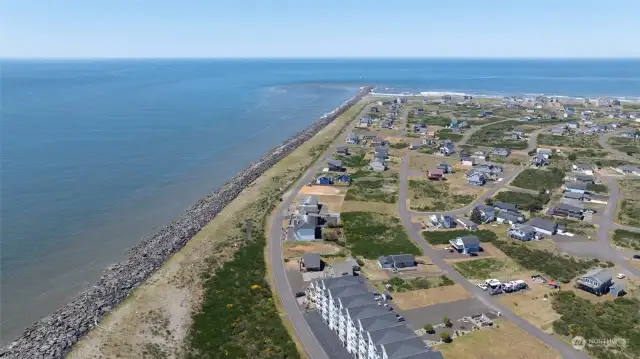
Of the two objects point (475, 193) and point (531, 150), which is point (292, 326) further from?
point (531, 150)

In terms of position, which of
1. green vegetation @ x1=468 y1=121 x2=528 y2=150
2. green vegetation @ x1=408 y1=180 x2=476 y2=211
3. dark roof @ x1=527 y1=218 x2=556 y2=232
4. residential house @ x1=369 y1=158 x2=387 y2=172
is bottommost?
green vegetation @ x1=408 y1=180 x2=476 y2=211

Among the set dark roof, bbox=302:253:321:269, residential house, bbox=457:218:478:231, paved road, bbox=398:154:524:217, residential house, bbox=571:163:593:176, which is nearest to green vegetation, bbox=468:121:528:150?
residential house, bbox=571:163:593:176

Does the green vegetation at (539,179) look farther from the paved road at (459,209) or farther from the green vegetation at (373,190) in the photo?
the green vegetation at (373,190)

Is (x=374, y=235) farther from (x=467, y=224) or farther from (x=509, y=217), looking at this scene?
(x=509, y=217)

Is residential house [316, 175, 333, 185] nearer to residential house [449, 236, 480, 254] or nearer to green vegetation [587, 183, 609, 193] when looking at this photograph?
residential house [449, 236, 480, 254]

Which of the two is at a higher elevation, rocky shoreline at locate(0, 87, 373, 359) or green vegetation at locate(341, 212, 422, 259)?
green vegetation at locate(341, 212, 422, 259)

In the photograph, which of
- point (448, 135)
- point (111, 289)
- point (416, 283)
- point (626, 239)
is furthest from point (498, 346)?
point (448, 135)
